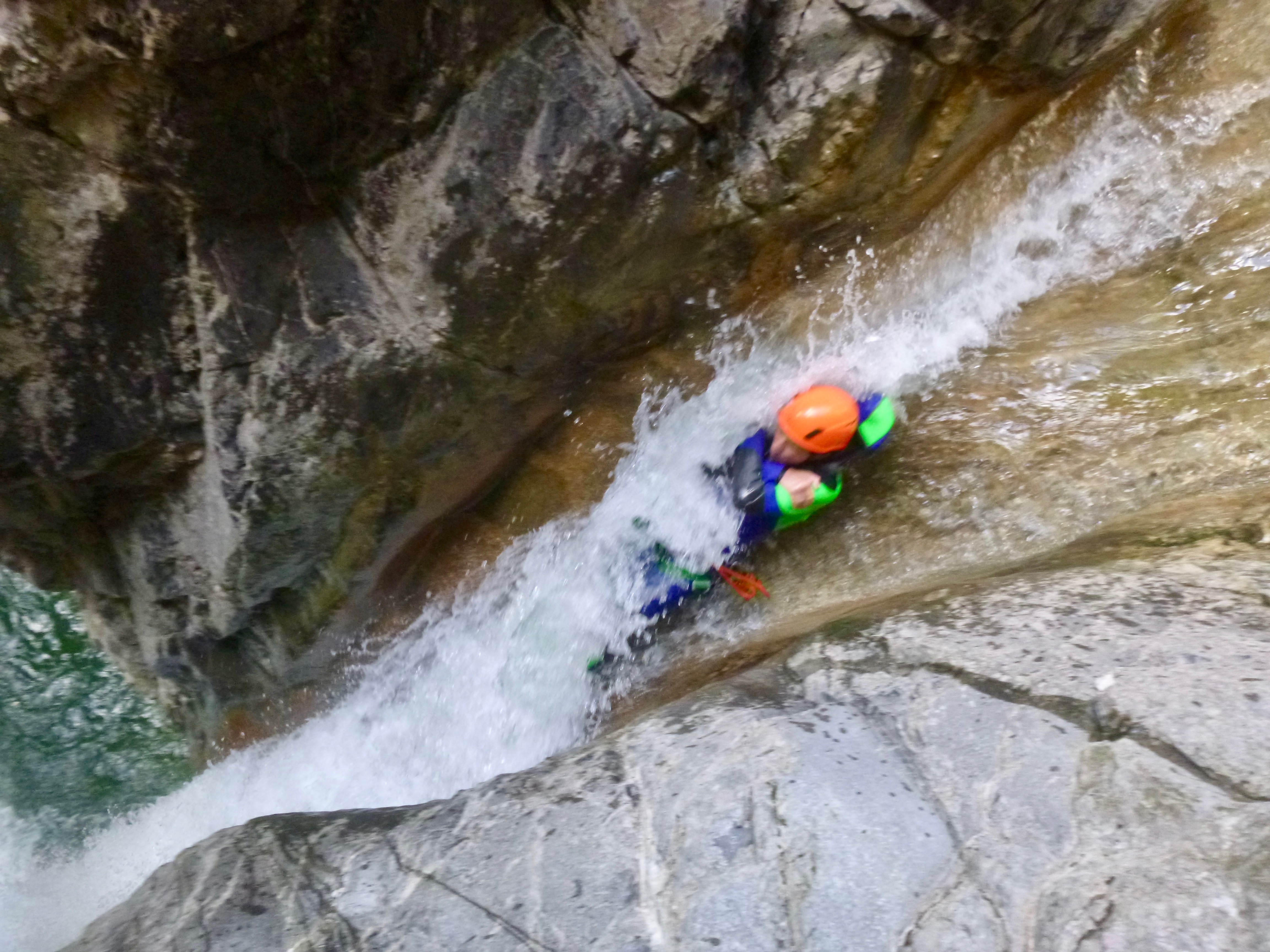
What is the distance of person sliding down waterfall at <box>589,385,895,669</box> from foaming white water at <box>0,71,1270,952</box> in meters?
0.09

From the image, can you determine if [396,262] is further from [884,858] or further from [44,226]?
[884,858]

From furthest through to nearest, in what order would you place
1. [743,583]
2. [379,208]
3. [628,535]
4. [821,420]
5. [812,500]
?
[628,535] → [743,583] → [812,500] → [821,420] → [379,208]

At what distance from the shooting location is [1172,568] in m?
2.19

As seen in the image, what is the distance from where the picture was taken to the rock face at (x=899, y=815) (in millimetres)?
1740

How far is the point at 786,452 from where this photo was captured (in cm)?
300

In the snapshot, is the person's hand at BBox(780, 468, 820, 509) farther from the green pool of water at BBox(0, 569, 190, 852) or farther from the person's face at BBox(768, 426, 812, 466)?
the green pool of water at BBox(0, 569, 190, 852)

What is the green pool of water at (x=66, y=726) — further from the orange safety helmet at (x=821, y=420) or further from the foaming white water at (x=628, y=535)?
the orange safety helmet at (x=821, y=420)

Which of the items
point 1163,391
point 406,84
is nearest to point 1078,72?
point 1163,391

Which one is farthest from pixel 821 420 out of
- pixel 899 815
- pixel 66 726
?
pixel 66 726

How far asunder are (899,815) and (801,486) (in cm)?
132

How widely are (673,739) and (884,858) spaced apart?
0.61 meters

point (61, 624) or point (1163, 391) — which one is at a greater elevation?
point (61, 624)

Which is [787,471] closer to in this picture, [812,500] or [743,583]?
[812,500]

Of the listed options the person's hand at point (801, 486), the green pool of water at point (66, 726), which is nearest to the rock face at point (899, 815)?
the person's hand at point (801, 486)
